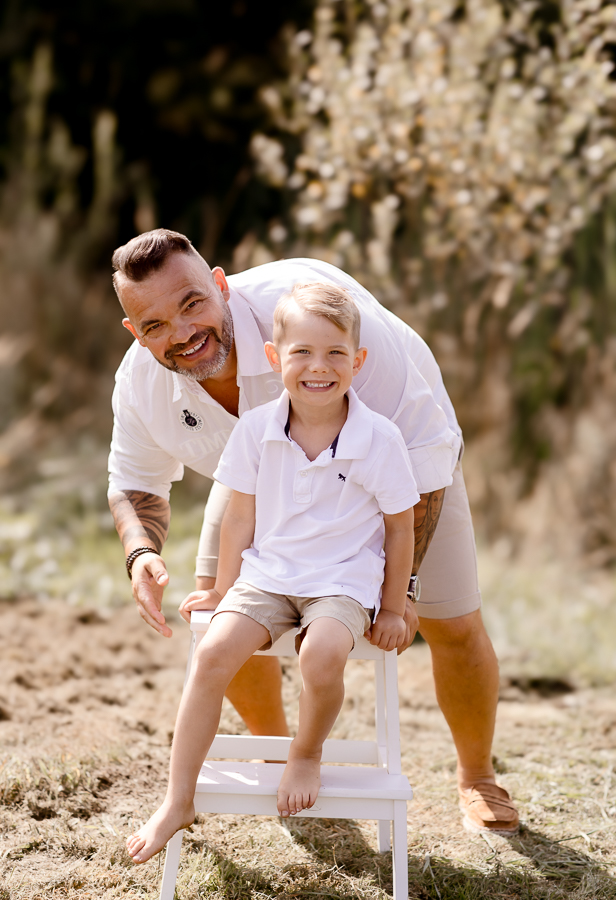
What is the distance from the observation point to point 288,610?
2.17 metres

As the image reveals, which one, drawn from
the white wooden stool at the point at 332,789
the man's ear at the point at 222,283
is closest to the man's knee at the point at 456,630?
the white wooden stool at the point at 332,789

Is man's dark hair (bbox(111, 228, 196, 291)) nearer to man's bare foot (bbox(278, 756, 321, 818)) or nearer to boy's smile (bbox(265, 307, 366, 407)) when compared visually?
boy's smile (bbox(265, 307, 366, 407))

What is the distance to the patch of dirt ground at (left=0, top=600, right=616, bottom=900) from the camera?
2.36 meters

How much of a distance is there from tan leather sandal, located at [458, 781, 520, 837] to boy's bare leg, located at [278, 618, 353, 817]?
2.77 ft

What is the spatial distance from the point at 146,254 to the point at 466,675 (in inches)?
56.3

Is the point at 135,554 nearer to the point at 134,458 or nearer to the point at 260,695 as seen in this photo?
the point at 134,458

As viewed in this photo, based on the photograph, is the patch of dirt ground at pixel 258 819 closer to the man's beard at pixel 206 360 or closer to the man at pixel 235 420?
the man at pixel 235 420

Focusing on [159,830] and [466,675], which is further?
[466,675]

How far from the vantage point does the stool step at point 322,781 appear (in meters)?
2.04

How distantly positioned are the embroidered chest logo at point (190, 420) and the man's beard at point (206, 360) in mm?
144

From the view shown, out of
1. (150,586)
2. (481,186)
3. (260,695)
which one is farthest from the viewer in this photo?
(481,186)

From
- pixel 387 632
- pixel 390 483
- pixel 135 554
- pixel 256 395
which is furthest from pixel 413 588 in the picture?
pixel 135 554

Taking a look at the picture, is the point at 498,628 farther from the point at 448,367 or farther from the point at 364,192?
the point at 364,192

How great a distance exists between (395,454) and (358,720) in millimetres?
1605
